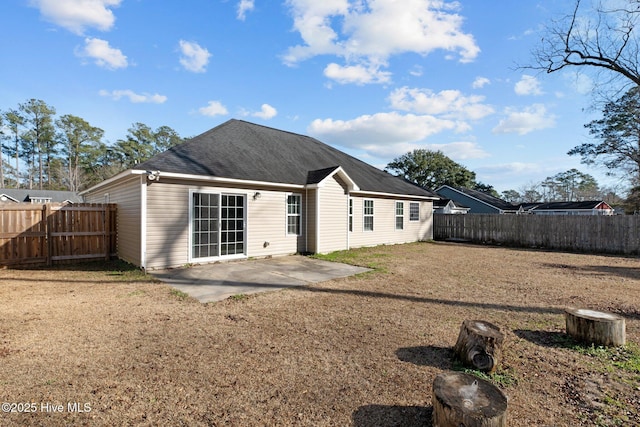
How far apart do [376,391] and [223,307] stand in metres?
3.30

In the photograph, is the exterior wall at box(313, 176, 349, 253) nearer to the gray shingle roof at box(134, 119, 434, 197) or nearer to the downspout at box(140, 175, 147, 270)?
the gray shingle roof at box(134, 119, 434, 197)

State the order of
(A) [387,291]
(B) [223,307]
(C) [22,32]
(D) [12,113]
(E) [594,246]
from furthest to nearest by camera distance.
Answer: (D) [12,113]
(E) [594,246]
(C) [22,32]
(A) [387,291]
(B) [223,307]

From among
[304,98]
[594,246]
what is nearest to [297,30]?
[304,98]

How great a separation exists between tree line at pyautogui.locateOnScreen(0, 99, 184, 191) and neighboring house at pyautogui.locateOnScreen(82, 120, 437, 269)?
37.4 metres

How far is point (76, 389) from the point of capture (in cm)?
279

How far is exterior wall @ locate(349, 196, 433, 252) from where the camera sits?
532 inches

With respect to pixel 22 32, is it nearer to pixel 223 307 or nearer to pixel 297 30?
pixel 297 30

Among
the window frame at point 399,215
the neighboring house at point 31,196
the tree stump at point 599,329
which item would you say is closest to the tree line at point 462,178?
the window frame at point 399,215

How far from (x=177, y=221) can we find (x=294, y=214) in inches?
162

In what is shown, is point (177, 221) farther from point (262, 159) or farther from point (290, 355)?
point (290, 355)

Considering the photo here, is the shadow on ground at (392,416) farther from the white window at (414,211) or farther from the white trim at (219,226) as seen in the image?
the white window at (414,211)

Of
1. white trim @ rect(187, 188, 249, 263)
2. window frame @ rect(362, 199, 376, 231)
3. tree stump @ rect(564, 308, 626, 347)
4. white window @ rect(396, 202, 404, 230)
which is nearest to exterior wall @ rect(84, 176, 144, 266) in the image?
white trim @ rect(187, 188, 249, 263)

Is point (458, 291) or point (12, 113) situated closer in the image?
point (458, 291)

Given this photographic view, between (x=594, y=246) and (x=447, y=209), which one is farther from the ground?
(x=447, y=209)
